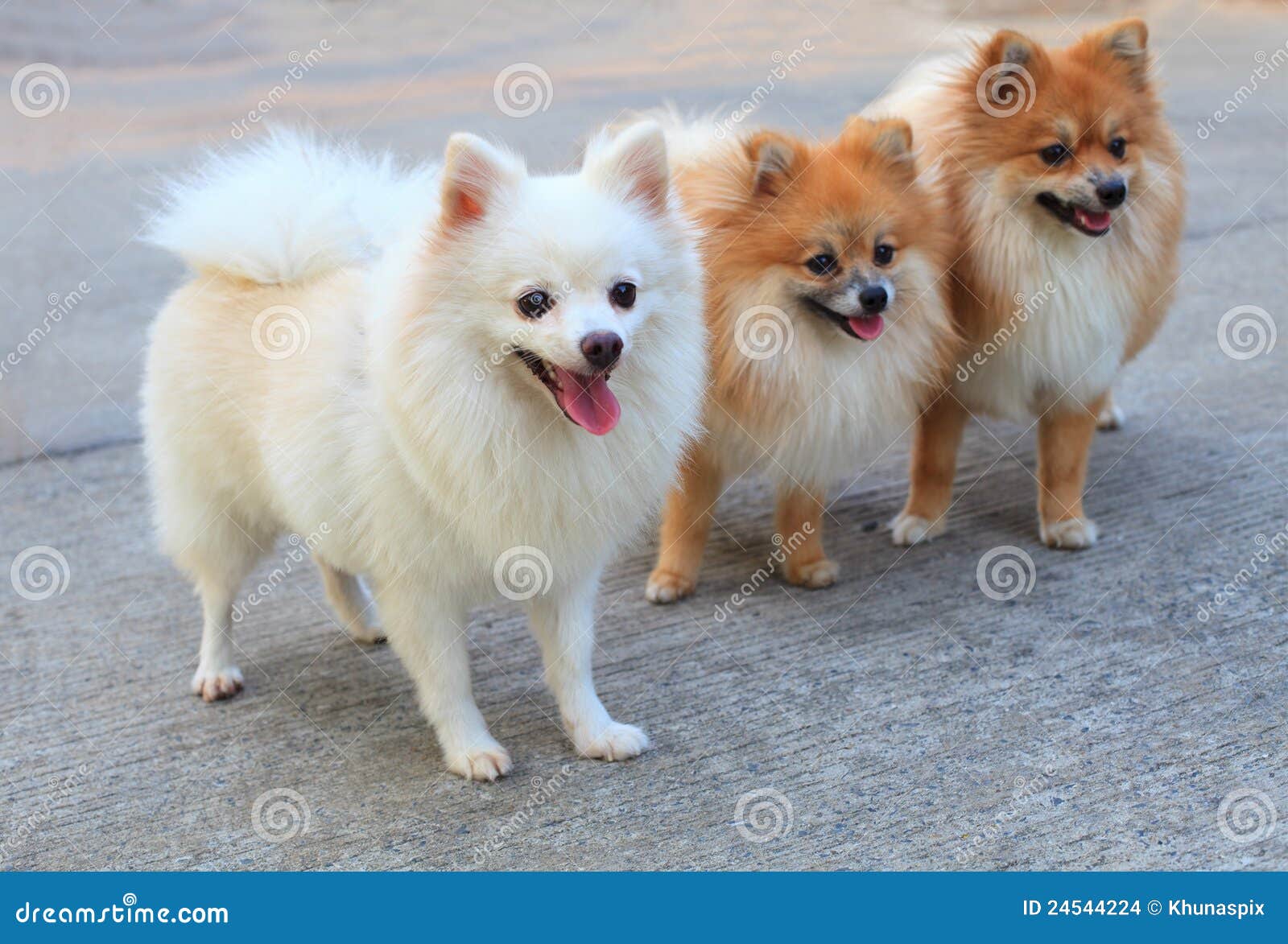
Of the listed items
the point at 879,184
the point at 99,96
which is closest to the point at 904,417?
the point at 879,184

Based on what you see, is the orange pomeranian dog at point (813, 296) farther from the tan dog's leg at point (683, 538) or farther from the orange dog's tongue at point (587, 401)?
the orange dog's tongue at point (587, 401)

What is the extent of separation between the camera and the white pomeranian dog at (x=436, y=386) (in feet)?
8.22

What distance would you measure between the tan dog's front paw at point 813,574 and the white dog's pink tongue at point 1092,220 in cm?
130

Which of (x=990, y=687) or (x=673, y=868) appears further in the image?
(x=990, y=687)

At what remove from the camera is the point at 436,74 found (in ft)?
27.7

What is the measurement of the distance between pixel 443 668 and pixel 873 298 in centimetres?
154

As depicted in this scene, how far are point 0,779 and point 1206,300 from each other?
5.52m

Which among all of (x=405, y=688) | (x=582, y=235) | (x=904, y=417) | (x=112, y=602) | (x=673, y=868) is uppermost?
(x=582, y=235)

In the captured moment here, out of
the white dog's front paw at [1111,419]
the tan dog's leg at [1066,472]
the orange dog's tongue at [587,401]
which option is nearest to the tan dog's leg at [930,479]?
the tan dog's leg at [1066,472]

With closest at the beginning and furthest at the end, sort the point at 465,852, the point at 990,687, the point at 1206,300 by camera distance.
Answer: the point at 465,852 → the point at 990,687 → the point at 1206,300

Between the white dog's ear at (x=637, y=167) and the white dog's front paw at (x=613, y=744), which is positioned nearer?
the white dog's ear at (x=637, y=167)

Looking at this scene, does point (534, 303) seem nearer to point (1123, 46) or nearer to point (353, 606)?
point (353, 606)

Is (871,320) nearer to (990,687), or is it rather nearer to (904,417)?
(904,417)

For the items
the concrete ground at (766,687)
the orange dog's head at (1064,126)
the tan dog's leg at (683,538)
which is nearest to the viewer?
the concrete ground at (766,687)
